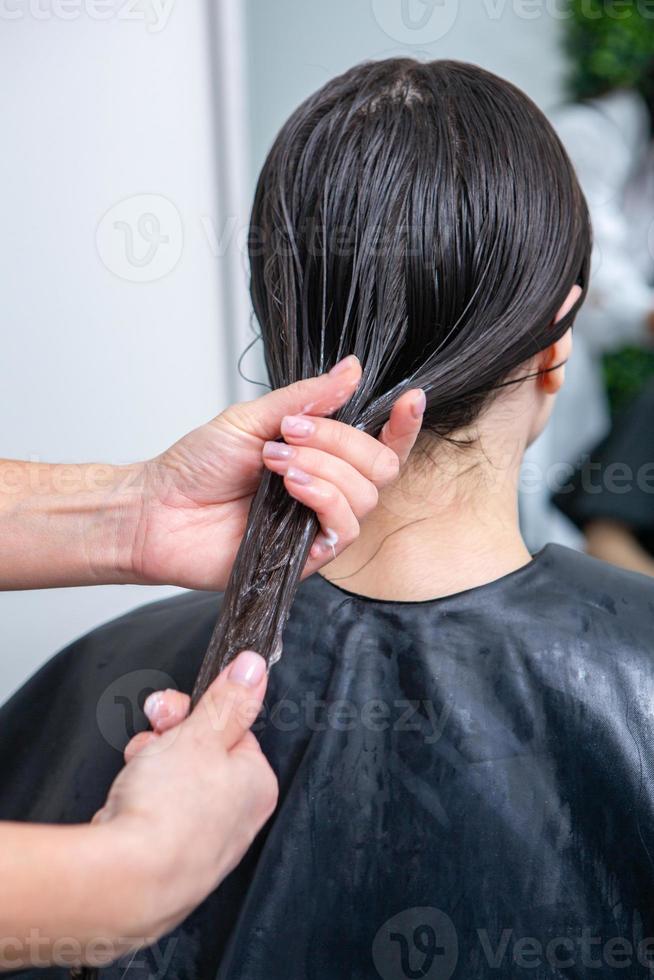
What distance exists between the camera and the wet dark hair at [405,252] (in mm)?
859

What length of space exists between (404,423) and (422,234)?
0.62ft

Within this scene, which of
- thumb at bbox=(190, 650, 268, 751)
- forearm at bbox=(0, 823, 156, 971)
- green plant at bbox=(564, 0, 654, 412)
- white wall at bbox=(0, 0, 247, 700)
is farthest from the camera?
green plant at bbox=(564, 0, 654, 412)

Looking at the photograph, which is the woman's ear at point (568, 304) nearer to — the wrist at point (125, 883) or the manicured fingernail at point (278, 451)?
the manicured fingernail at point (278, 451)

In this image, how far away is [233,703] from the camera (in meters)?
0.69

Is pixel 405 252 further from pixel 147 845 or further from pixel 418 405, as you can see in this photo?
pixel 147 845

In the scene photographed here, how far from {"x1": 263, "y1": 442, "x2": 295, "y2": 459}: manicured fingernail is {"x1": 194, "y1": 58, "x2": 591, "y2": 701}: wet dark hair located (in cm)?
6

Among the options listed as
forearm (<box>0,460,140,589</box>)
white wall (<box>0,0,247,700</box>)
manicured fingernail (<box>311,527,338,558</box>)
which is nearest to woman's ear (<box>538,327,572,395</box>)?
manicured fingernail (<box>311,527,338,558</box>)

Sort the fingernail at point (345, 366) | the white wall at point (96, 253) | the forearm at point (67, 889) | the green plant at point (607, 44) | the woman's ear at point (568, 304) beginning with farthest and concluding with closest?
the green plant at point (607, 44), the white wall at point (96, 253), the woman's ear at point (568, 304), the fingernail at point (345, 366), the forearm at point (67, 889)

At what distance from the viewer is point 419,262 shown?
871 millimetres

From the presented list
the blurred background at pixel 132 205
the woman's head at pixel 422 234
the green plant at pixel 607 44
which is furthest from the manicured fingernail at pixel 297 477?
the green plant at pixel 607 44

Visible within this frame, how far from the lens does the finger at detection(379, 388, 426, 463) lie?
0.82 m

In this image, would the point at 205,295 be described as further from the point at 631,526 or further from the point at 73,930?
the point at 73,930

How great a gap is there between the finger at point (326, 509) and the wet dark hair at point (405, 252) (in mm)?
21

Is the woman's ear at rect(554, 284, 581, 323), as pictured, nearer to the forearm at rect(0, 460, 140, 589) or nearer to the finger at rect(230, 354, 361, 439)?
the finger at rect(230, 354, 361, 439)
